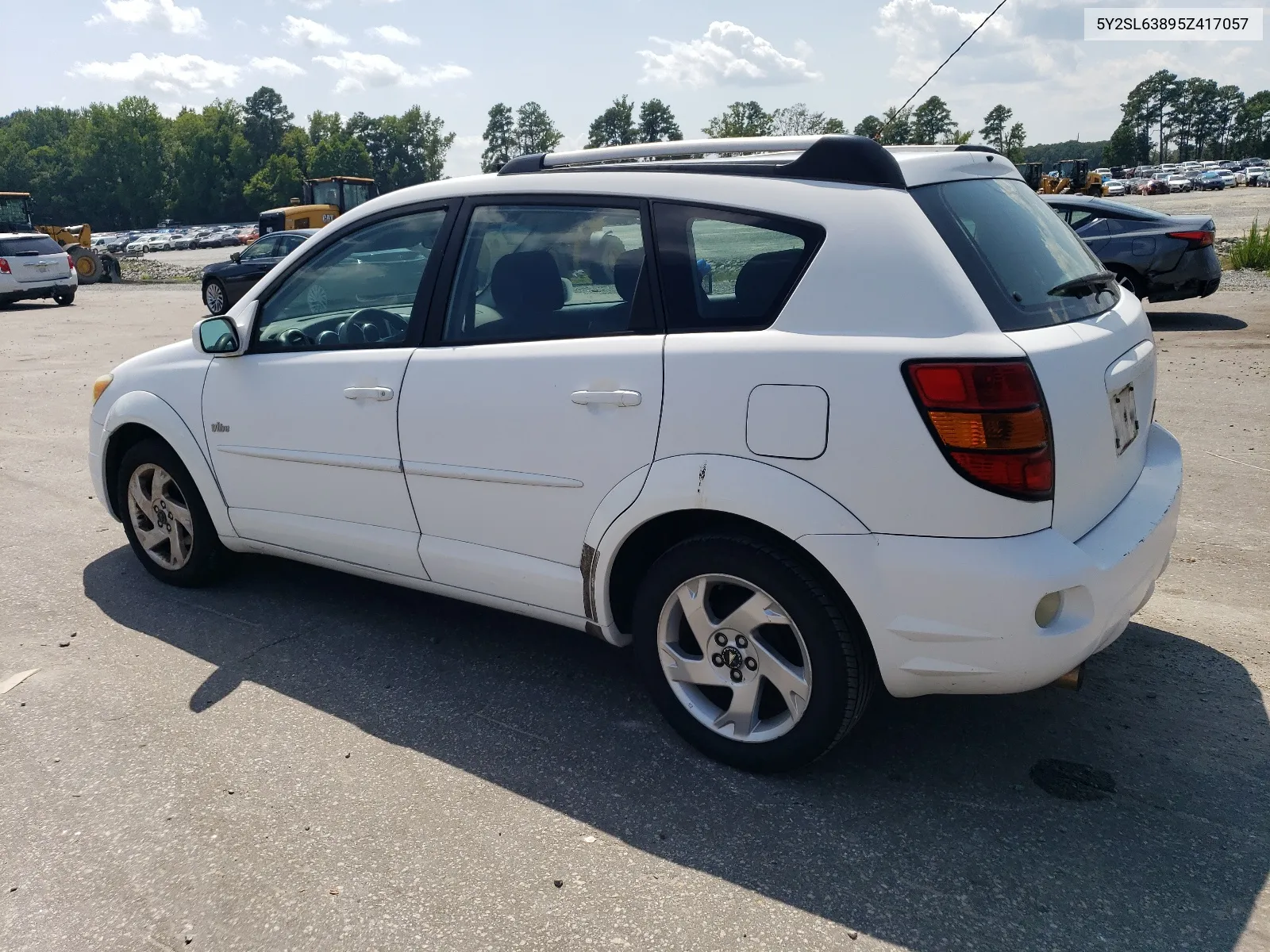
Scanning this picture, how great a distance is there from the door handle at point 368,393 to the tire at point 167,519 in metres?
1.23

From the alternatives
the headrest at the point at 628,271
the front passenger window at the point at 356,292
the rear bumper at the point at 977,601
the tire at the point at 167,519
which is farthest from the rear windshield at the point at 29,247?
the rear bumper at the point at 977,601

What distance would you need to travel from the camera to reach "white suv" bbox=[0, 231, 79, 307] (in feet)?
73.7

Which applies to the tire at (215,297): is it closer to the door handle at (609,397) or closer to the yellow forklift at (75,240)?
the yellow forklift at (75,240)

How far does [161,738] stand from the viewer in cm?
348

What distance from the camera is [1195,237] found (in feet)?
40.5

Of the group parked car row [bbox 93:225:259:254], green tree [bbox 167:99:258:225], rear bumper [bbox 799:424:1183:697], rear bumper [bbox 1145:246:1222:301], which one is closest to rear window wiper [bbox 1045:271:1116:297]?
rear bumper [bbox 799:424:1183:697]

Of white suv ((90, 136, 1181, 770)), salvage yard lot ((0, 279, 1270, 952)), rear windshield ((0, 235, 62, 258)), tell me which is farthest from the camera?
rear windshield ((0, 235, 62, 258))

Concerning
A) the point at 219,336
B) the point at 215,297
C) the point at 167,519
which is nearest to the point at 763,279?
the point at 219,336

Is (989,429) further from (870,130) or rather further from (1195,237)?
(1195,237)

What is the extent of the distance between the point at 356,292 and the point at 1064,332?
2.68 meters

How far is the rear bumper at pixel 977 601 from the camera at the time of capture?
2.64 metres

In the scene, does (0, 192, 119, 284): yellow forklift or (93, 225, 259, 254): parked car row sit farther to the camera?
(93, 225, 259, 254): parked car row

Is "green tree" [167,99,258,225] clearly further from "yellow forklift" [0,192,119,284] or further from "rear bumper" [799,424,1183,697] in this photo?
"rear bumper" [799,424,1183,697]

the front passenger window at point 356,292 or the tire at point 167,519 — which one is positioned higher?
the front passenger window at point 356,292
